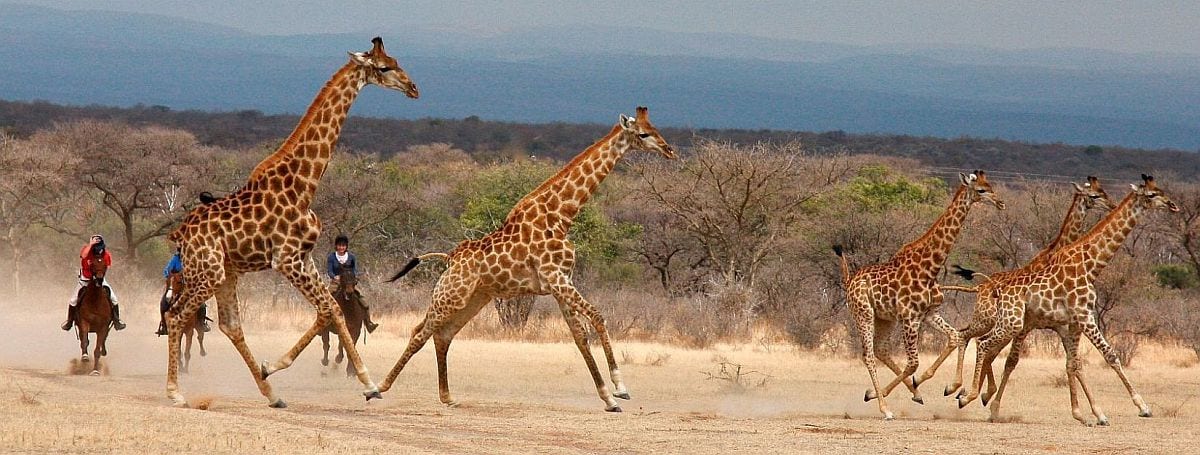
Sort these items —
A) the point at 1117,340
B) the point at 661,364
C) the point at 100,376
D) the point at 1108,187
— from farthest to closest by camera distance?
the point at 1108,187 < the point at 1117,340 < the point at 661,364 < the point at 100,376

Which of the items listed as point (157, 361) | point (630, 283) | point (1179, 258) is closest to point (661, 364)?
point (157, 361)

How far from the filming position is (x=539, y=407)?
51.0ft

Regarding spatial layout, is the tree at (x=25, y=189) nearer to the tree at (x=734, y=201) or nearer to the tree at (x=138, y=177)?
the tree at (x=138, y=177)

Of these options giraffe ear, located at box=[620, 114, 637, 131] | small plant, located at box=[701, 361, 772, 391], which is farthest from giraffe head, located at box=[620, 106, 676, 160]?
small plant, located at box=[701, 361, 772, 391]

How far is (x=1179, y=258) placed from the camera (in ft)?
135

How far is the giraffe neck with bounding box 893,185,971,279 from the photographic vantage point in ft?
53.0

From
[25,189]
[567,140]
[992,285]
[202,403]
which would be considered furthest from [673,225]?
[567,140]

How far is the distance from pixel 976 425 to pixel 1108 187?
55.7 metres

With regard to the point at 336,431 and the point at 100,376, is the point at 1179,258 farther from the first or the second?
the point at 336,431

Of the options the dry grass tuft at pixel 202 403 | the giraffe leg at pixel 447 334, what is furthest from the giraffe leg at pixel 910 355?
the dry grass tuft at pixel 202 403

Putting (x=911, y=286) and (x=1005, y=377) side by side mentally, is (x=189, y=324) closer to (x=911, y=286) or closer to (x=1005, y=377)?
(x=911, y=286)

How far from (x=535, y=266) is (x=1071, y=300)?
4.87 m

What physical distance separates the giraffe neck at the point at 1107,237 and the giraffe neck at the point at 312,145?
675 centimetres

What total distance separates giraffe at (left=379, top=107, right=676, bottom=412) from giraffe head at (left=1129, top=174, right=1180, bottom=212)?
14.5ft
